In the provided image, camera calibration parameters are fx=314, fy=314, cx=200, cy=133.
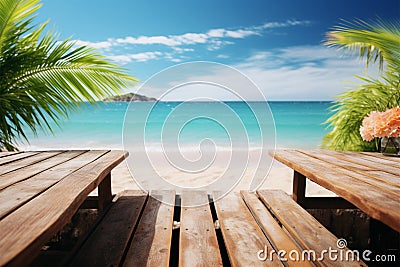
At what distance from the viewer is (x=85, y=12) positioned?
2886 cm

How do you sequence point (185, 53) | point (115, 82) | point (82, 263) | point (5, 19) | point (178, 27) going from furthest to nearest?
point (185, 53) → point (178, 27) → point (115, 82) → point (5, 19) → point (82, 263)

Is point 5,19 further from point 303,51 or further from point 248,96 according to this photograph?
point 303,51

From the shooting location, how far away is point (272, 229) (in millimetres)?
1633

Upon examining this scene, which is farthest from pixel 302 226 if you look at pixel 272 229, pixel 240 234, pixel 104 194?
pixel 104 194

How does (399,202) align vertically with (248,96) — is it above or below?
below

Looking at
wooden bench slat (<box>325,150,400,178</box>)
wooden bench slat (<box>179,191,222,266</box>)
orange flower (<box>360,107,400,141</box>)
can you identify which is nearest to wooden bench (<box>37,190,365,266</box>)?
wooden bench slat (<box>179,191,222,266</box>)

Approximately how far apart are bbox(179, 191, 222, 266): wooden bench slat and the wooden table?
0.49 m

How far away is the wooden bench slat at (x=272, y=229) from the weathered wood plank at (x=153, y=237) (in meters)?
0.49

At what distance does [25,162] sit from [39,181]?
22.2 inches

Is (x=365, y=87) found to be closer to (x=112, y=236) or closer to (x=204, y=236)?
(x=204, y=236)

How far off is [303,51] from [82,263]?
3508cm

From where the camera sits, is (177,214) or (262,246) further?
(177,214)

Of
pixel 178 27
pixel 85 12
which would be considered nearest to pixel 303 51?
pixel 178 27

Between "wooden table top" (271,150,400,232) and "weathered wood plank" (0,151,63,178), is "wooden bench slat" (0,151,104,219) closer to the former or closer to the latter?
"weathered wood plank" (0,151,63,178)
